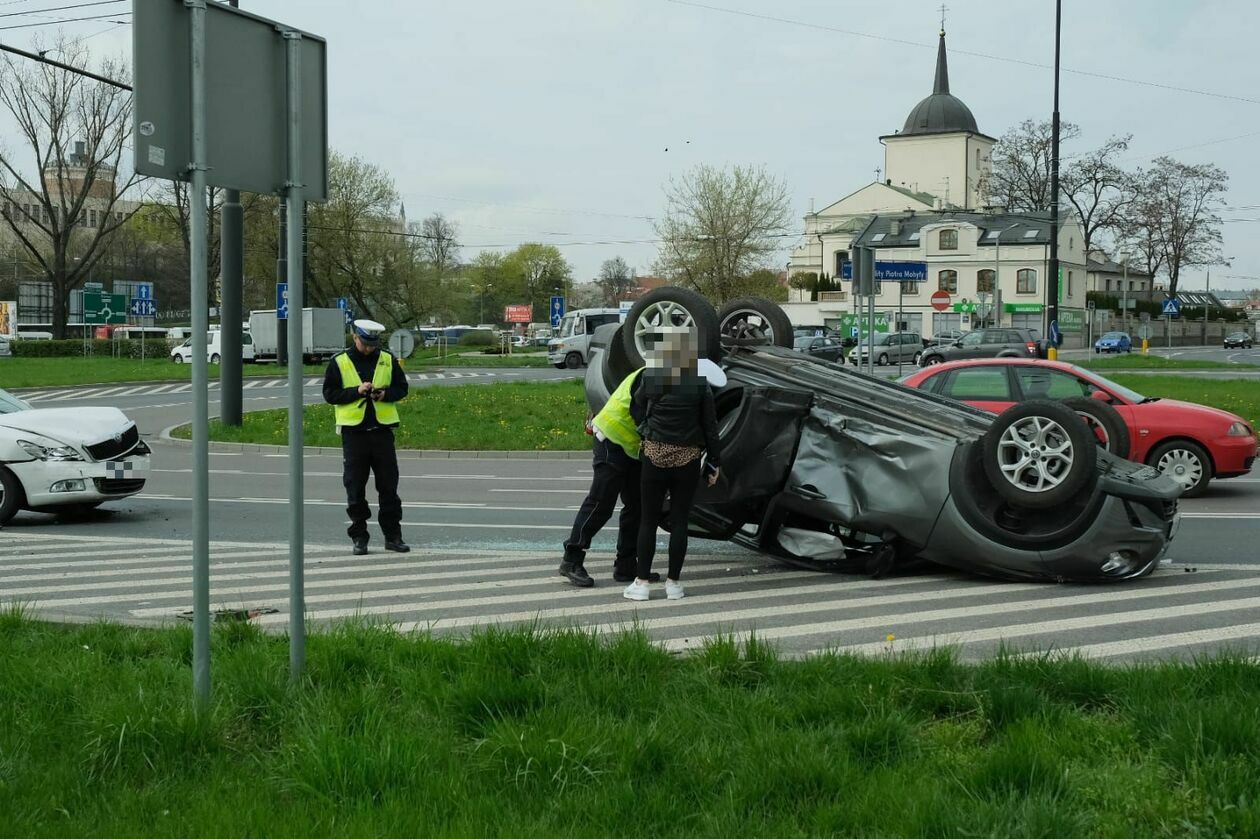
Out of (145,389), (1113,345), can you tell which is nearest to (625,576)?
(145,389)

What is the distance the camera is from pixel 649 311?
9086 millimetres

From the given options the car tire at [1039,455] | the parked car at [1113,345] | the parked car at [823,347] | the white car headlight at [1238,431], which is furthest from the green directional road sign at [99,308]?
the parked car at [1113,345]

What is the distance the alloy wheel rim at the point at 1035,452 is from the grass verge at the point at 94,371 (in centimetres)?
3661

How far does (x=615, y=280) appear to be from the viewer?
134m

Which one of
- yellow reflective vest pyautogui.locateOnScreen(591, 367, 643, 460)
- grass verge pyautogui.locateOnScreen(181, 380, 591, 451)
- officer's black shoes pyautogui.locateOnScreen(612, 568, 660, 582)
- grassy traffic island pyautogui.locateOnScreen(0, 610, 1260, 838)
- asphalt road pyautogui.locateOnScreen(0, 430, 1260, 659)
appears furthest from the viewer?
grass verge pyautogui.locateOnScreen(181, 380, 591, 451)

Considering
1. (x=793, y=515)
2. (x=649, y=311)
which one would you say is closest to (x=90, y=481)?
(x=649, y=311)

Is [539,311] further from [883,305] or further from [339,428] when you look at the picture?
[339,428]

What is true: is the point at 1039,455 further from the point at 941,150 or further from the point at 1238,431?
the point at 941,150

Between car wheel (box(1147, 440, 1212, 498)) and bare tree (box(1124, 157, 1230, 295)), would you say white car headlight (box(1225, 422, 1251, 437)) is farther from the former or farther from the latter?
bare tree (box(1124, 157, 1230, 295))

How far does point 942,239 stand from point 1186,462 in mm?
83441

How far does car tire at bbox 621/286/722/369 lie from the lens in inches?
343

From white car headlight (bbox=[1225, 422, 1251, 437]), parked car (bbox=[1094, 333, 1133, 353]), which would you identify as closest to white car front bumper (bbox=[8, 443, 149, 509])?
white car headlight (bbox=[1225, 422, 1251, 437])

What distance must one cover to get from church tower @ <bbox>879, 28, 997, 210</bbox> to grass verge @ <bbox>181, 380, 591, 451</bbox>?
91566mm

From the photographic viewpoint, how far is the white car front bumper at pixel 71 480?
12.4 meters
